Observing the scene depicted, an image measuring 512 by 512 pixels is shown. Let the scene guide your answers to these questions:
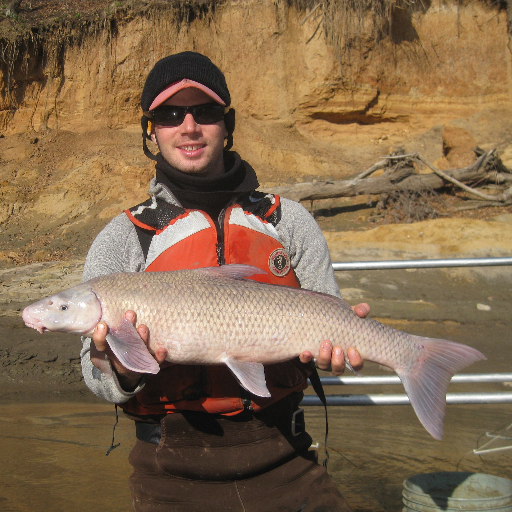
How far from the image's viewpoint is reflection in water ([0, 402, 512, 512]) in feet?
14.1

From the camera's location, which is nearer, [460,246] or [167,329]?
[167,329]

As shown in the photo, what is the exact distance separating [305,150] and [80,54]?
26.5 feet

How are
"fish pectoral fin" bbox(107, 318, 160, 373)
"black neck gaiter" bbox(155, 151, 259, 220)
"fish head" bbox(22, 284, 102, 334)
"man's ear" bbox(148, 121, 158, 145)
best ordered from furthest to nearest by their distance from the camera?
"man's ear" bbox(148, 121, 158, 145) < "black neck gaiter" bbox(155, 151, 259, 220) < "fish head" bbox(22, 284, 102, 334) < "fish pectoral fin" bbox(107, 318, 160, 373)

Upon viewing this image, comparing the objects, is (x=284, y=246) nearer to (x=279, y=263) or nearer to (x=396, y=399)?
(x=279, y=263)

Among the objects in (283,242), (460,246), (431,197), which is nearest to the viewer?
(283,242)

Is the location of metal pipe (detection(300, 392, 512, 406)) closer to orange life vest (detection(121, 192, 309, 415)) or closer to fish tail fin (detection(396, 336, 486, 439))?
orange life vest (detection(121, 192, 309, 415))

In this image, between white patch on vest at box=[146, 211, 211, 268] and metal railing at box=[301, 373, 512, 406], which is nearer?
white patch on vest at box=[146, 211, 211, 268]

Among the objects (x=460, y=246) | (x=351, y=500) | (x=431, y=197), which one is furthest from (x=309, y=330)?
(x=431, y=197)

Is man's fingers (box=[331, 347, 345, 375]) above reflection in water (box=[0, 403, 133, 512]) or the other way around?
above

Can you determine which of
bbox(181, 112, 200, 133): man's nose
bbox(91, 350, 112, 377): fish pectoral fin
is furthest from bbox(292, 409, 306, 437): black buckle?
bbox(181, 112, 200, 133): man's nose

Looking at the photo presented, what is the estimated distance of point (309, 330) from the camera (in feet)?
7.92

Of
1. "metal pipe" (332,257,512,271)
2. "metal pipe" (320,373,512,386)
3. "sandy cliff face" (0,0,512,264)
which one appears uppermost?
"sandy cliff face" (0,0,512,264)

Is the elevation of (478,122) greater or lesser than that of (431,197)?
→ greater

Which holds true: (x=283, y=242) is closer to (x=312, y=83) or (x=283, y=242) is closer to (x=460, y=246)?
(x=460, y=246)
